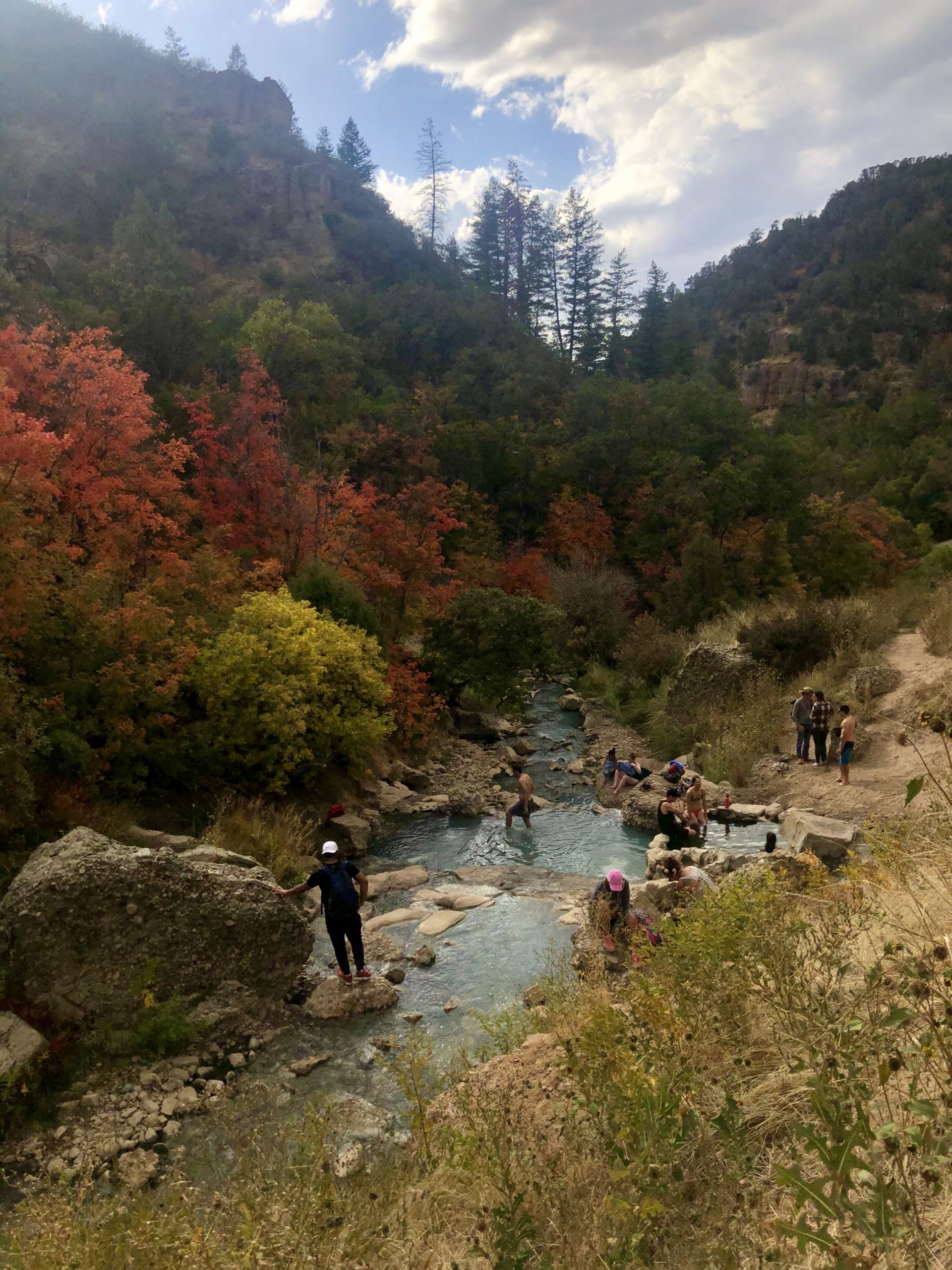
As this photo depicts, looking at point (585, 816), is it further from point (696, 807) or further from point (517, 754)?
point (517, 754)

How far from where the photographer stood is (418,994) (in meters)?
8.21

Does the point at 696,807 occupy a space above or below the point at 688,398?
below

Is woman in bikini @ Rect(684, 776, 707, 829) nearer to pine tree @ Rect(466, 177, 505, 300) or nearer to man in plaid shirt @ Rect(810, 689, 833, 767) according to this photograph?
man in plaid shirt @ Rect(810, 689, 833, 767)

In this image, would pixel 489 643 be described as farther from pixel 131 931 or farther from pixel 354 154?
pixel 354 154

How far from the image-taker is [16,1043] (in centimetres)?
666

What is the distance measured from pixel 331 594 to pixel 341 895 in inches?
438

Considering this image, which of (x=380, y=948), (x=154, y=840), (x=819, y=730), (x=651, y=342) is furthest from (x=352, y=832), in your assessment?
(x=651, y=342)

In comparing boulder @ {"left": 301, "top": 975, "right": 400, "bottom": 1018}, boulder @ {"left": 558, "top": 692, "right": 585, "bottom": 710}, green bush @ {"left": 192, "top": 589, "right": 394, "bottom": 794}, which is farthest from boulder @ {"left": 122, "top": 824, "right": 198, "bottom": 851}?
boulder @ {"left": 558, "top": 692, "right": 585, "bottom": 710}

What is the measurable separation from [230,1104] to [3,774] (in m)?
5.39

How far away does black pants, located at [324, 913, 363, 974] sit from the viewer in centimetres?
812

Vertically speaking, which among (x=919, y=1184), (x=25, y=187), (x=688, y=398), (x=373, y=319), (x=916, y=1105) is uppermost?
(x=25, y=187)

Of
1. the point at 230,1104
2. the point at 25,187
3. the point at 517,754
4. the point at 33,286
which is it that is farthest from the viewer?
the point at 25,187

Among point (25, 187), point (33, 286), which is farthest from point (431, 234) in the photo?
point (33, 286)

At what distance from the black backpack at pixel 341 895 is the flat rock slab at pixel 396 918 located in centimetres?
186
